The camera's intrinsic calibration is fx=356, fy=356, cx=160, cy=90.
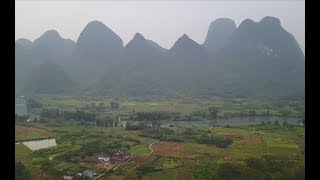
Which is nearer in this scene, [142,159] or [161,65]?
[142,159]

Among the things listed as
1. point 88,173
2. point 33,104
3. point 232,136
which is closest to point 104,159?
point 88,173

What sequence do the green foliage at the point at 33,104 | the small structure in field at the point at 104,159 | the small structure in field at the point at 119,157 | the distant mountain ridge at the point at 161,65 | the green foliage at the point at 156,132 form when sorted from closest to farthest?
the small structure in field at the point at 104,159
the small structure in field at the point at 119,157
the green foliage at the point at 156,132
the green foliage at the point at 33,104
the distant mountain ridge at the point at 161,65

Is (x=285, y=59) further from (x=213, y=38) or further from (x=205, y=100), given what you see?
(x=205, y=100)

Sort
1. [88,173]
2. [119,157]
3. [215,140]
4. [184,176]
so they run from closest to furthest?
[88,173] < [184,176] < [119,157] < [215,140]

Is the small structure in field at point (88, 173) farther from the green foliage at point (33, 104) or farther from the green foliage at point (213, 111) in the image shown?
the green foliage at point (213, 111)

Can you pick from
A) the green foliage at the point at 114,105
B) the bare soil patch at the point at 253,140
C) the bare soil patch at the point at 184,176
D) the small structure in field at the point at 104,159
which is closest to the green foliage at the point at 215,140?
the bare soil patch at the point at 253,140

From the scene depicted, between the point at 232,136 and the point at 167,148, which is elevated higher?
the point at 232,136

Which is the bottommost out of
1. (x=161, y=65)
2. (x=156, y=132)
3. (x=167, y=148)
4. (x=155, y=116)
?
(x=167, y=148)

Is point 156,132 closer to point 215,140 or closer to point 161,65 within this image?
point 215,140
